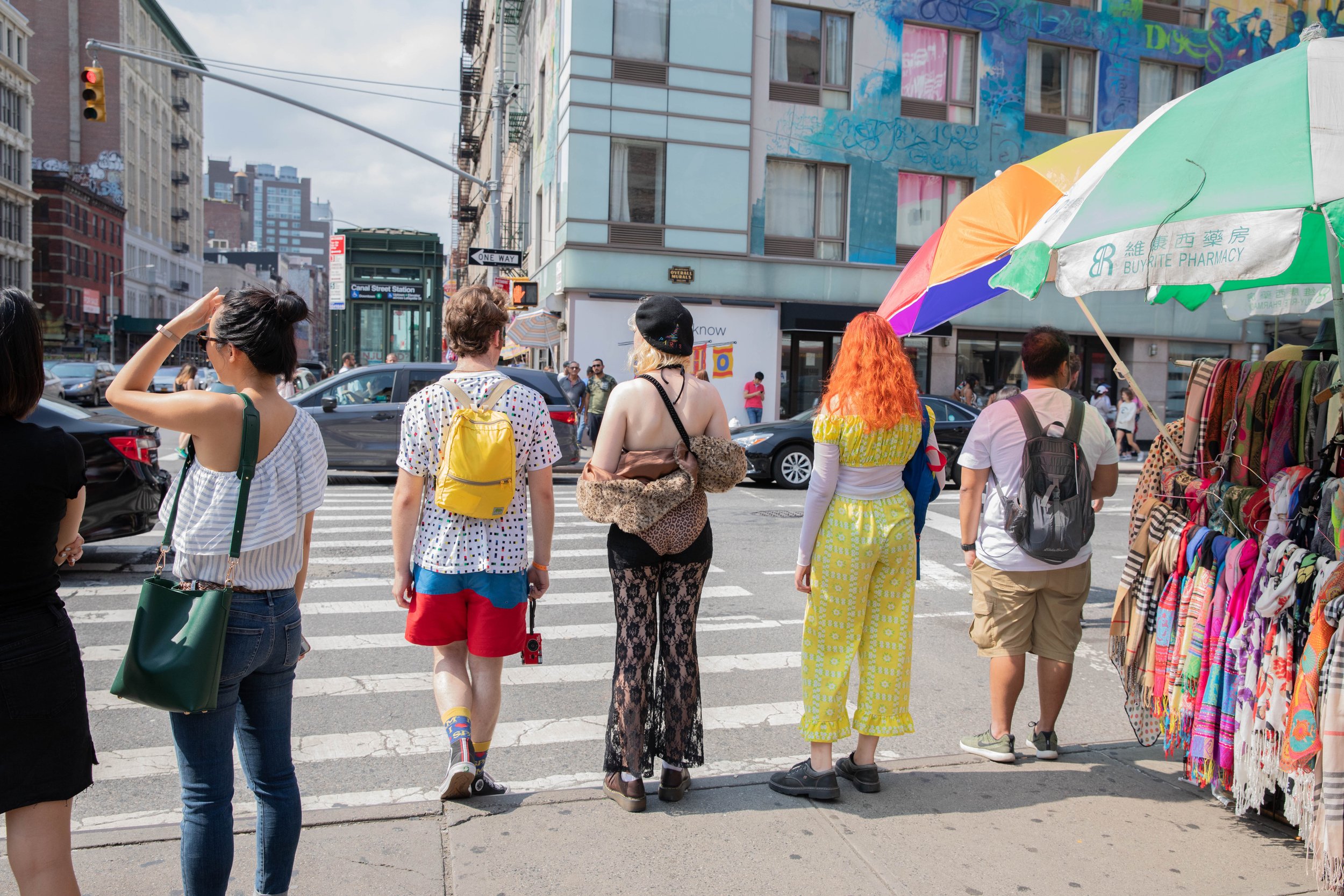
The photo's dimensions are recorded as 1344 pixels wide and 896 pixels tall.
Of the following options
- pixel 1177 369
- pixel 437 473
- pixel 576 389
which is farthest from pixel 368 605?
pixel 1177 369

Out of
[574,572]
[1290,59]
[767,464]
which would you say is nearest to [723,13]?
[767,464]

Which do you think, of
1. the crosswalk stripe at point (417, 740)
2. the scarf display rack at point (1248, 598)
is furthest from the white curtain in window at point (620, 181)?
the scarf display rack at point (1248, 598)

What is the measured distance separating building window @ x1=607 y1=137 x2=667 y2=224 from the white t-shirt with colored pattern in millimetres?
19095

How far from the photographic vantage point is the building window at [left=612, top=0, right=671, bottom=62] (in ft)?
71.1

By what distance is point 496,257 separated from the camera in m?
19.1

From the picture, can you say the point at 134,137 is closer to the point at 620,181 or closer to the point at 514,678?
the point at 620,181

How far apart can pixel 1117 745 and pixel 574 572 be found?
15.9 ft

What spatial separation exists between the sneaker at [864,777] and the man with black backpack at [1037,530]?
67cm

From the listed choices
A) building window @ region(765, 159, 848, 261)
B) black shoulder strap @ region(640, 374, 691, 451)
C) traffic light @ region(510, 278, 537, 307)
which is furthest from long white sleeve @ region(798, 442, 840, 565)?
building window @ region(765, 159, 848, 261)

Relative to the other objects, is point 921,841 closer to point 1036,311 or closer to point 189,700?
point 189,700

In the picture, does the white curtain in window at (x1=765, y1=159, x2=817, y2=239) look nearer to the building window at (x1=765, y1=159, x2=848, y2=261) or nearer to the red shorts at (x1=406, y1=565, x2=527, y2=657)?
the building window at (x1=765, y1=159, x2=848, y2=261)

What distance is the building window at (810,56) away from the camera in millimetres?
22844

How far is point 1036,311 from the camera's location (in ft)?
82.1

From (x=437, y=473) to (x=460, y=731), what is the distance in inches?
37.8
